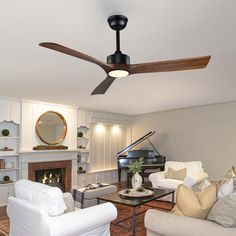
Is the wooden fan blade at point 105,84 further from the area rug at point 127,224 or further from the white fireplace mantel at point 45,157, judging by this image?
the white fireplace mantel at point 45,157

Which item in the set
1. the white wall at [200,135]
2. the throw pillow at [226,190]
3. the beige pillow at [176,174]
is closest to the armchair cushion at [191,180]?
the beige pillow at [176,174]

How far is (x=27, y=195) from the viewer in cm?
270

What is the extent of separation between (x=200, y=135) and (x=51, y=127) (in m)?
4.26

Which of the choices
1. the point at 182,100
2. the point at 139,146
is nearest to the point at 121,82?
the point at 182,100

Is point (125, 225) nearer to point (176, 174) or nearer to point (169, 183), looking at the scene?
point (169, 183)

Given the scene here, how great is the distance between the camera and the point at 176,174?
555 centimetres

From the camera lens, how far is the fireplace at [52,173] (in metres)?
5.68

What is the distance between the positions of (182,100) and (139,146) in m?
2.70

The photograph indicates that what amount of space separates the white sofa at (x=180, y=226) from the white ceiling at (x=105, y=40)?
6.25 ft

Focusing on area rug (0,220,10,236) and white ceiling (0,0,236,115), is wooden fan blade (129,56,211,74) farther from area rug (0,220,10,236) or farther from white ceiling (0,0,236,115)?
area rug (0,220,10,236)

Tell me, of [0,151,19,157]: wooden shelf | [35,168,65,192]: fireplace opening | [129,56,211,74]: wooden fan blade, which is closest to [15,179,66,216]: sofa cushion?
[129,56,211,74]: wooden fan blade

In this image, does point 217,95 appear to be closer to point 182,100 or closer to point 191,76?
point 182,100

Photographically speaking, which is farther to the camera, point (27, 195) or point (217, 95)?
point (217, 95)

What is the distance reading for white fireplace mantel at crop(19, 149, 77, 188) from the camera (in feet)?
17.9
